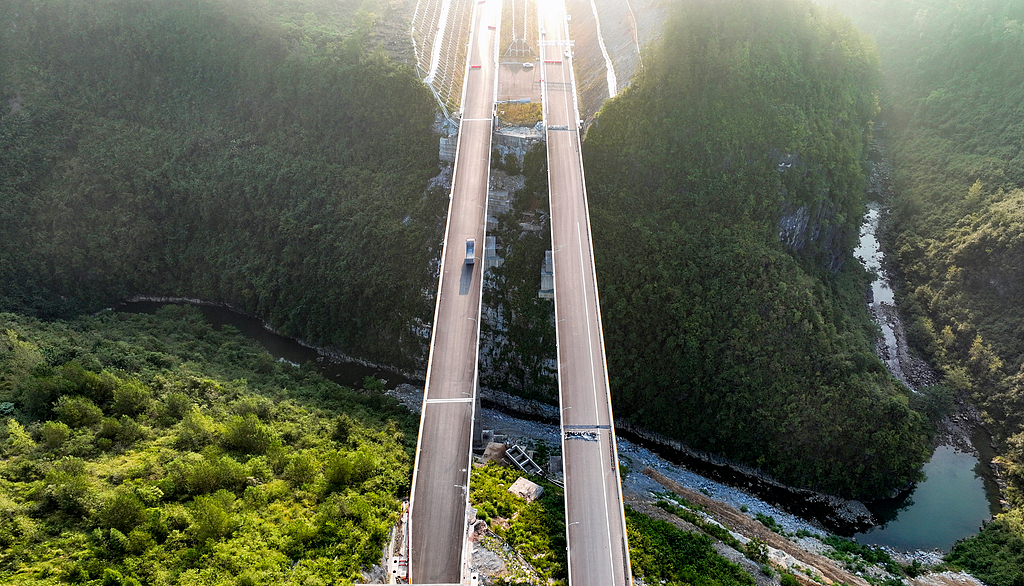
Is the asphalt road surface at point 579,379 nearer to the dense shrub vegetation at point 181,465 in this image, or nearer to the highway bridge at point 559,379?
the highway bridge at point 559,379

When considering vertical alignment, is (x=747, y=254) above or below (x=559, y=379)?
above

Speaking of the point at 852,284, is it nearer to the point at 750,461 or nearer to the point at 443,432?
the point at 750,461

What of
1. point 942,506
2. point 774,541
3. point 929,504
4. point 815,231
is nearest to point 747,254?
point 815,231

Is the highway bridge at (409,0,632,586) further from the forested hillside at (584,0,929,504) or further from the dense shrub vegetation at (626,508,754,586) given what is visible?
the forested hillside at (584,0,929,504)

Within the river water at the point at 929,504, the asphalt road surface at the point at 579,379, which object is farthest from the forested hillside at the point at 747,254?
the asphalt road surface at the point at 579,379

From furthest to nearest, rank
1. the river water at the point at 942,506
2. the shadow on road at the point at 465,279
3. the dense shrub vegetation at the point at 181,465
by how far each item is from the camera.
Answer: the shadow on road at the point at 465,279 < the river water at the point at 942,506 < the dense shrub vegetation at the point at 181,465

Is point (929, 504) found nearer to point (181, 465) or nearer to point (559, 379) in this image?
point (559, 379)
